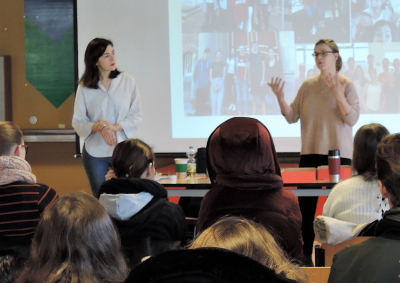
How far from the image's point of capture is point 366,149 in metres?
2.17

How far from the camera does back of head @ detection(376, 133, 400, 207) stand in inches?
57.1

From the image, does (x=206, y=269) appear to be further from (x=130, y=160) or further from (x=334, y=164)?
(x=334, y=164)

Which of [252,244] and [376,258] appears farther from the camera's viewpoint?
[376,258]

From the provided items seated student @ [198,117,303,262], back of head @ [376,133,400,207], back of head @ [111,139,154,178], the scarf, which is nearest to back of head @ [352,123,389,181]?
seated student @ [198,117,303,262]

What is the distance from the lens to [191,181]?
3303 millimetres

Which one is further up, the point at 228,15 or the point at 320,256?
the point at 228,15

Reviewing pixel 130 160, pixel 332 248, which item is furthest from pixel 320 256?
pixel 130 160

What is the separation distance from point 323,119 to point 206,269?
135 inches

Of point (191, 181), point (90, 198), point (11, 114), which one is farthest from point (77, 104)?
point (90, 198)

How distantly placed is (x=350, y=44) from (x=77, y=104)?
251 centimetres

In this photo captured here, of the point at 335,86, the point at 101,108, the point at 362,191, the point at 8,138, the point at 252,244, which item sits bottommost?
the point at 362,191

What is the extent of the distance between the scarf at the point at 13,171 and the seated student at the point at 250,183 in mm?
797

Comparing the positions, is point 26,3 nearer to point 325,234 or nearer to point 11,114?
point 11,114

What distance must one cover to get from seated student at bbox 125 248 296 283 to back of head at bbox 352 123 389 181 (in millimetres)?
1843
